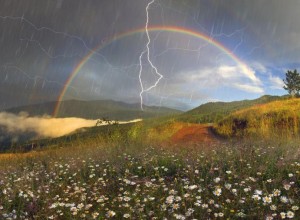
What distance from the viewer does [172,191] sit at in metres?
5.96

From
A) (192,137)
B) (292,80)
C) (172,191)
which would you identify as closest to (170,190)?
(172,191)

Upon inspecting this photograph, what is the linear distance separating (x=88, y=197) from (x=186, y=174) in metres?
1.98

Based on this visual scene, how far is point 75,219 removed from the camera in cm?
550

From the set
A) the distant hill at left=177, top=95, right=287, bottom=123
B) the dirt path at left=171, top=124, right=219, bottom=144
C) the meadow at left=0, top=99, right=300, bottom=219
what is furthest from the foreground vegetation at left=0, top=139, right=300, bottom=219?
the distant hill at left=177, top=95, right=287, bottom=123

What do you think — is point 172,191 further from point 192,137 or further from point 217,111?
point 217,111

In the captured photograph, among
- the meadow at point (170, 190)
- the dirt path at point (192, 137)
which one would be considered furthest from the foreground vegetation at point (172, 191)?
the dirt path at point (192, 137)

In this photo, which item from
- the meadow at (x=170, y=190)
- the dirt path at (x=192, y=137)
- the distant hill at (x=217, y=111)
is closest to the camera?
the meadow at (x=170, y=190)

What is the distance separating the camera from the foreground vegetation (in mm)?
5387

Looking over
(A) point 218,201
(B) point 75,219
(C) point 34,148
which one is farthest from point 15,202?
(C) point 34,148

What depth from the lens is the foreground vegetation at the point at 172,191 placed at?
5.39m

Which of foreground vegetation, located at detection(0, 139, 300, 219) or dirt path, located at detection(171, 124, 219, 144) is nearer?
foreground vegetation, located at detection(0, 139, 300, 219)

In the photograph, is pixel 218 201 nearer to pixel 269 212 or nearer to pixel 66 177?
pixel 269 212

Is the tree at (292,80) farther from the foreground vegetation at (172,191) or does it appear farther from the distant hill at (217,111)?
the foreground vegetation at (172,191)

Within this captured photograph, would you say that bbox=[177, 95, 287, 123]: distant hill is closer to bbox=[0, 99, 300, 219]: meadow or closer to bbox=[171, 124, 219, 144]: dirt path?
bbox=[171, 124, 219, 144]: dirt path
